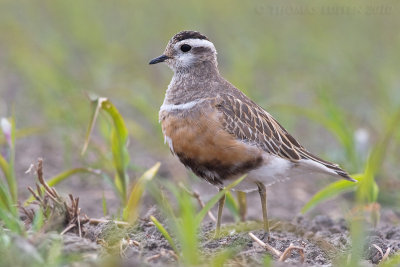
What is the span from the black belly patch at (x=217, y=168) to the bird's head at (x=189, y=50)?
0.97 metres

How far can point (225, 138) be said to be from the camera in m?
5.25

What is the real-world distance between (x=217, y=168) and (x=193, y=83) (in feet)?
2.87

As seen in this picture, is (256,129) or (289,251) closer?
(289,251)

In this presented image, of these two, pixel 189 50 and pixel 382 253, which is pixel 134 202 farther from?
pixel 382 253

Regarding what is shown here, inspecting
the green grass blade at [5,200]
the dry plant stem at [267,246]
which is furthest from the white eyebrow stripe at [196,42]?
the green grass blade at [5,200]

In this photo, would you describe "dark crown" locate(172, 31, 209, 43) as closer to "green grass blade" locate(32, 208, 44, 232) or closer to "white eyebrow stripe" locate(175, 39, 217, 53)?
"white eyebrow stripe" locate(175, 39, 217, 53)

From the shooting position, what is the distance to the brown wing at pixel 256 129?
5391 millimetres

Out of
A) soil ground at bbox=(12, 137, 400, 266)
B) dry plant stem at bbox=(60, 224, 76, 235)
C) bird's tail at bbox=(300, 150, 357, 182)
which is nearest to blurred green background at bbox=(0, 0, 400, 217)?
soil ground at bbox=(12, 137, 400, 266)

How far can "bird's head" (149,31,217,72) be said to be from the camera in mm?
6000

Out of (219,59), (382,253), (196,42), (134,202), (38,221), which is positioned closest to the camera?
(38,221)

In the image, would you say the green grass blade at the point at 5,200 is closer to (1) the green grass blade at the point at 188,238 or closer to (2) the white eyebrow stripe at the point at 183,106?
(2) the white eyebrow stripe at the point at 183,106

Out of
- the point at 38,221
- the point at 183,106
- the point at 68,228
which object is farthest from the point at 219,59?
the point at 38,221

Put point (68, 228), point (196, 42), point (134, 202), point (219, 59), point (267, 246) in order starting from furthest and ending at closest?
1. point (219, 59)
2. point (196, 42)
3. point (134, 202)
4. point (267, 246)
5. point (68, 228)

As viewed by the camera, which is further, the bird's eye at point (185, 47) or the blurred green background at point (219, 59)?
the blurred green background at point (219, 59)
